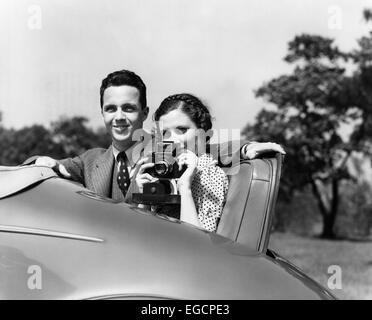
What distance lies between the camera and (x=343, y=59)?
1071 inches

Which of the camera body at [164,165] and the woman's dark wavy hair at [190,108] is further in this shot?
the woman's dark wavy hair at [190,108]

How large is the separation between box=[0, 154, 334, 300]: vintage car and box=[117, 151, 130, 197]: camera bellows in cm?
70

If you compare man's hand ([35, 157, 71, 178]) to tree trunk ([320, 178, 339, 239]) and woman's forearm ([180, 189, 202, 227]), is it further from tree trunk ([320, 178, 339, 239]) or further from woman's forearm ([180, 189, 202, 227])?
tree trunk ([320, 178, 339, 239])

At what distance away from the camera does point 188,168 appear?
2.54 meters

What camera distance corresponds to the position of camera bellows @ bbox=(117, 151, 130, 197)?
284 centimetres

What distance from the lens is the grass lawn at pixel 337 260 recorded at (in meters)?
10.9

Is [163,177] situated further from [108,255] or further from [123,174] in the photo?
[108,255]

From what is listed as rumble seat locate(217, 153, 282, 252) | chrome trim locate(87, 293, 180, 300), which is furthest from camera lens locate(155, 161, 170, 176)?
chrome trim locate(87, 293, 180, 300)

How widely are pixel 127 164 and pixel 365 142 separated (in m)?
26.3

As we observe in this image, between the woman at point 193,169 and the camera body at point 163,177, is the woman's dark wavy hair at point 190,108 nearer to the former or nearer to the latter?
the woman at point 193,169

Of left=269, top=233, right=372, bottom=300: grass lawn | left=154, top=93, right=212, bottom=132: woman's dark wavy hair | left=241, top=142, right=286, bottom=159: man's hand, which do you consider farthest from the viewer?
left=269, top=233, right=372, bottom=300: grass lawn

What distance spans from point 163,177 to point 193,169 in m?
0.13

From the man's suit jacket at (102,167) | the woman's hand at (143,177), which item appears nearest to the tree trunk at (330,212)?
the man's suit jacket at (102,167)

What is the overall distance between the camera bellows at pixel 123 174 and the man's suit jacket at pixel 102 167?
0.02m
